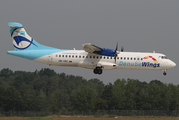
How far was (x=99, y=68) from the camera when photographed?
40.1m

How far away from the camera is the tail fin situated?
138ft

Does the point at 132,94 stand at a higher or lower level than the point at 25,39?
lower

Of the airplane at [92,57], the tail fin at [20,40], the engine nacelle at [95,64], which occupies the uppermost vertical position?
the tail fin at [20,40]

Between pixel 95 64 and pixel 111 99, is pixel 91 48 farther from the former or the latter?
pixel 111 99

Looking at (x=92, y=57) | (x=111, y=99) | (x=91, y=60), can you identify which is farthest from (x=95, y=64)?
(x=111, y=99)

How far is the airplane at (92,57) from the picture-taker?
40188 millimetres

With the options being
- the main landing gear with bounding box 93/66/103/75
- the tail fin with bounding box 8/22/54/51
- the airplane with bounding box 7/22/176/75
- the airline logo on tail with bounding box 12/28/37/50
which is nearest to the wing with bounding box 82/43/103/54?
the airplane with bounding box 7/22/176/75

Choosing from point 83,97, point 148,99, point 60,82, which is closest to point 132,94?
point 148,99

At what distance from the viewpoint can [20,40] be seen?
4222 centimetres

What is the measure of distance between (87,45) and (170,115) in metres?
32.5

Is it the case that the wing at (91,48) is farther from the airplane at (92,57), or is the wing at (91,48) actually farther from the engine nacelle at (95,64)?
the engine nacelle at (95,64)

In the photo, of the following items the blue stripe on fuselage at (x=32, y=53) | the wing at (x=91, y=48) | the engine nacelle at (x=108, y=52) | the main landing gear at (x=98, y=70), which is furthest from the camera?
the blue stripe on fuselage at (x=32, y=53)

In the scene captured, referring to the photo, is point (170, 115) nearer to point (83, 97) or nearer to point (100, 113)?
point (100, 113)

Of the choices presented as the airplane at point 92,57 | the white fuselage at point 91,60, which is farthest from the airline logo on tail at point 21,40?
the white fuselage at point 91,60
